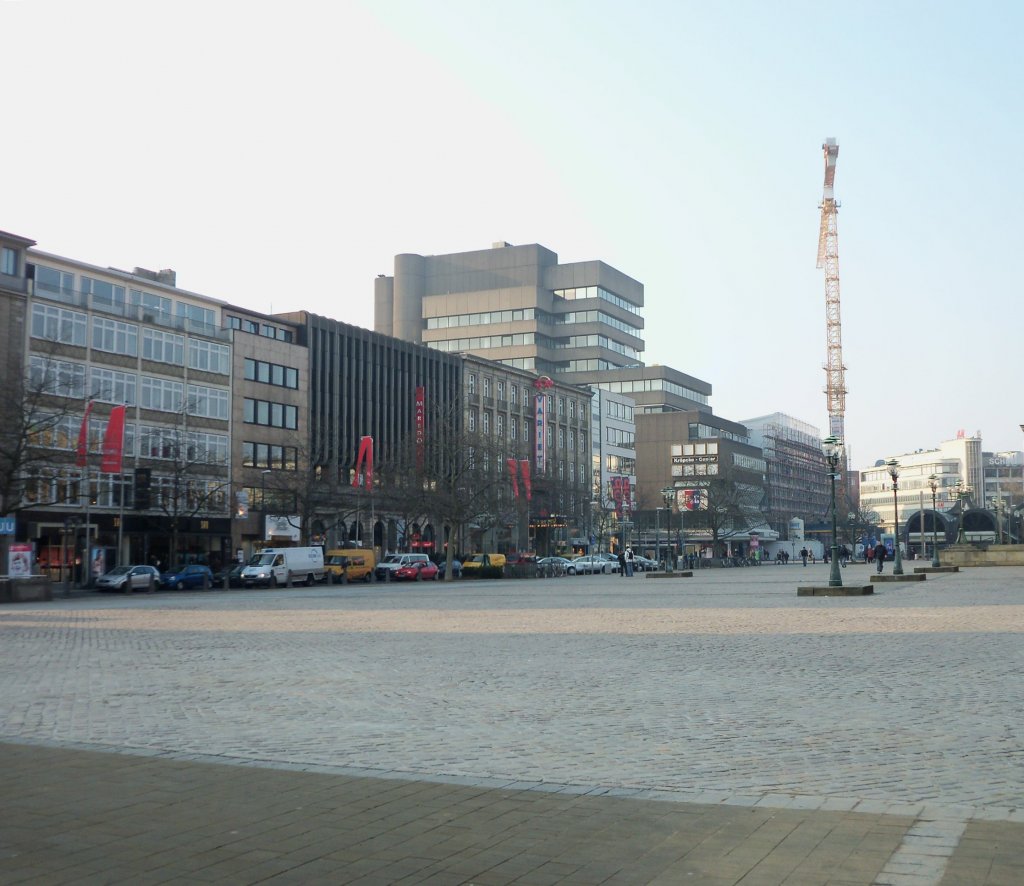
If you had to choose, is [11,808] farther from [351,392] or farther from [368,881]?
[351,392]

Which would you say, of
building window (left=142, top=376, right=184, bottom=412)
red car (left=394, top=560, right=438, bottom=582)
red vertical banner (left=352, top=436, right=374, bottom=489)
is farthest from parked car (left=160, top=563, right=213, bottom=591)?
red vertical banner (left=352, top=436, right=374, bottom=489)

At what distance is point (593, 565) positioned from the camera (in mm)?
90125

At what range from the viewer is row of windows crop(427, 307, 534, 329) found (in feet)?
499

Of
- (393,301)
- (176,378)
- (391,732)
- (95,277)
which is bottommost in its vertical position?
(391,732)

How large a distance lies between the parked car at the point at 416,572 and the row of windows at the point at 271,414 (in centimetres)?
1882

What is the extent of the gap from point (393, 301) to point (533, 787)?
156523 mm

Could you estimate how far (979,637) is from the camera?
19.7 m

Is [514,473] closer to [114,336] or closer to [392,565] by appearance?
[392,565]

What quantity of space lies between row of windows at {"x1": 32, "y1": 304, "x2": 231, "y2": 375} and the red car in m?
20.3

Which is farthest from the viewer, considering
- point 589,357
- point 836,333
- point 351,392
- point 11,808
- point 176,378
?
point 836,333

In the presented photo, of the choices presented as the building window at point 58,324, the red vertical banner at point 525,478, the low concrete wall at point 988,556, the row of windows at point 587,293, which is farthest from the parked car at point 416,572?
the row of windows at point 587,293

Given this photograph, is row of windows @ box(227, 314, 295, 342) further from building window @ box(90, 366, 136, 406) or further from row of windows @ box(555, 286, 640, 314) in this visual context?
row of windows @ box(555, 286, 640, 314)

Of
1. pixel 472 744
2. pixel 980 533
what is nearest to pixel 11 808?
pixel 472 744

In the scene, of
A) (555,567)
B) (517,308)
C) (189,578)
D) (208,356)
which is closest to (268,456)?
(208,356)
